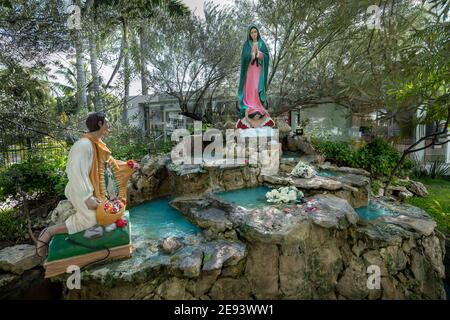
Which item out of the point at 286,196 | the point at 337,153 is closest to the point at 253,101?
the point at 337,153

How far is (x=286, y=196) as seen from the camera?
3826 mm

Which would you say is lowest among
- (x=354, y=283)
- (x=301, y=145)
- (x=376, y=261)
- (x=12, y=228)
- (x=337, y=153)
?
(x=354, y=283)

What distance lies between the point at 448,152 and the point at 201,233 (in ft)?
37.9

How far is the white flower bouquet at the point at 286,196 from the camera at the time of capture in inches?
149

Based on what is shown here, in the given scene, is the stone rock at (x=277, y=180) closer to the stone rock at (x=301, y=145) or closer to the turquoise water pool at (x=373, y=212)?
the turquoise water pool at (x=373, y=212)

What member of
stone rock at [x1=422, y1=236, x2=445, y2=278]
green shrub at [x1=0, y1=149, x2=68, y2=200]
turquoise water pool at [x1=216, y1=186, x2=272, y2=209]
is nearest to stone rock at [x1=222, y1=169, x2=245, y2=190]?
turquoise water pool at [x1=216, y1=186, x2=272, y2=209]

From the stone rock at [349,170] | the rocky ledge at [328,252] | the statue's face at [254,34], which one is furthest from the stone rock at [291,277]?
the statue's face at [254,34]

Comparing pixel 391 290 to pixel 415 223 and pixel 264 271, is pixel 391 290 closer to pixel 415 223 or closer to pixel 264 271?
pixel 415 223

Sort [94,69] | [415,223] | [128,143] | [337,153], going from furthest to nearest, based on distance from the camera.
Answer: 1. [94,69]
2. [128,143]
3. [337,153]
4. [415,223]

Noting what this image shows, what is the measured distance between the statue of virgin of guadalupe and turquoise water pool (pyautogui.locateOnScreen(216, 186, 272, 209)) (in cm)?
215

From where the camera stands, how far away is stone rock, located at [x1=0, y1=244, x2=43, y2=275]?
321cm

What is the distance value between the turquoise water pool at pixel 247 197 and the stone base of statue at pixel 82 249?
1.81 m

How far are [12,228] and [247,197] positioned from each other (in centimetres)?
412
